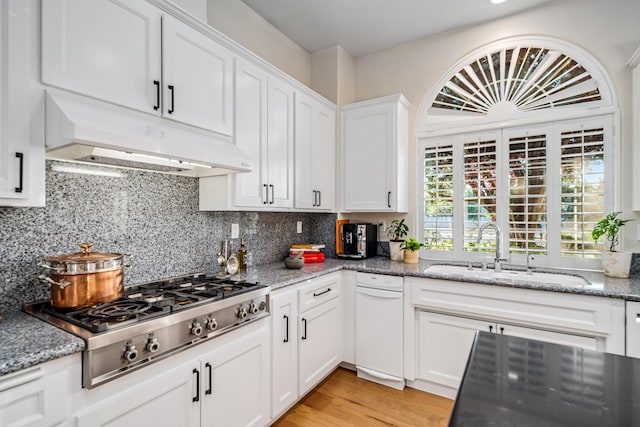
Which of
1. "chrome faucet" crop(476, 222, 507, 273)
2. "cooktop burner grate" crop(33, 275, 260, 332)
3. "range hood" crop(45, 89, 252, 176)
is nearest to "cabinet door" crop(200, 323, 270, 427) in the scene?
"cooktop burner grate" crop(33, 275, 260, 332)

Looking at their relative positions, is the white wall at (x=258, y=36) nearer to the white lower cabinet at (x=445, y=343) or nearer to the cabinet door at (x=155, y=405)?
the cabinet door at (x=155, y=405)

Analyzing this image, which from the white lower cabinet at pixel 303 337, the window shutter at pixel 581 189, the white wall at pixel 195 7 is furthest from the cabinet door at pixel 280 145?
the window shutter at pixel 581 189

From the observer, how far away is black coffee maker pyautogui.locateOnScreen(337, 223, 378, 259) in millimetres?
3098

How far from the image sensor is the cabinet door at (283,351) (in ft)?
6.60

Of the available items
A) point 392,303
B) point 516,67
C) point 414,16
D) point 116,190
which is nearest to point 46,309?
point 116,190

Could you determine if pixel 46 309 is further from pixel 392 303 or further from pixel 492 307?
pixel 492 307

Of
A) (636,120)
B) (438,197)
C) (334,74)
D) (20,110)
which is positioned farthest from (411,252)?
(20,110)

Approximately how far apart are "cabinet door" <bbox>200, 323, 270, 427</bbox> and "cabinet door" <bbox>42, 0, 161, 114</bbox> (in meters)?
1.27

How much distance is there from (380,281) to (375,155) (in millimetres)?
1159

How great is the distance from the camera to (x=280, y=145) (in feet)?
8.29

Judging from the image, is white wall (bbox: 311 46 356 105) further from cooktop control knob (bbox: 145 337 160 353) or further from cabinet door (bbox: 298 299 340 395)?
cooktop control knob (bbox: 145 337 160 353)

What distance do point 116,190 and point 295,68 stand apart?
2.15 m

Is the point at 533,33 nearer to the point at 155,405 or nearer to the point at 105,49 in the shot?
the point at 105,49

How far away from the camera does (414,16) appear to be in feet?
9.20
